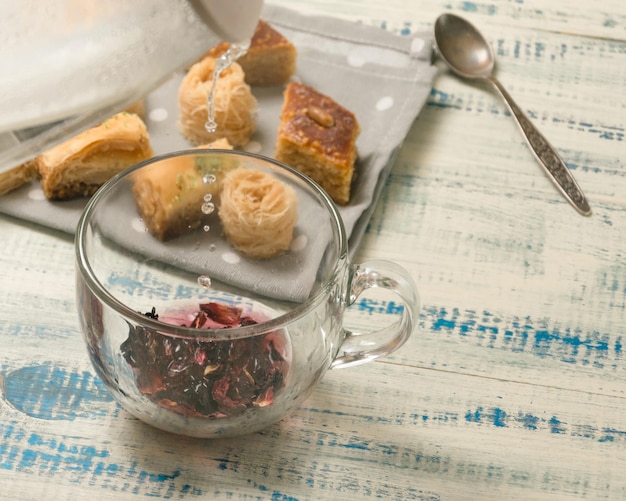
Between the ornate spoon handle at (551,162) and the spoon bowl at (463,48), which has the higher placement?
the spoon bowl at (463,48)

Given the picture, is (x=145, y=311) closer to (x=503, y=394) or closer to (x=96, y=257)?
(x=96, y=257)

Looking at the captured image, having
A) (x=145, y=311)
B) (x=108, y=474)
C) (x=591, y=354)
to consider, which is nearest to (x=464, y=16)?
(x=591, y=354)

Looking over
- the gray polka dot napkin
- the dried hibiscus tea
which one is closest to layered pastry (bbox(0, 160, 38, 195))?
the gray polka dot napkin

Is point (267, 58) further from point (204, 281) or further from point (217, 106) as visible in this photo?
point (204, 281)

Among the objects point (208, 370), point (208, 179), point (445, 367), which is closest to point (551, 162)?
point (445, 367)

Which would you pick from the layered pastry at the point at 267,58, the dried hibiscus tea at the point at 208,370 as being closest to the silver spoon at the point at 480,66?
the layered pastry at the point at 267,58

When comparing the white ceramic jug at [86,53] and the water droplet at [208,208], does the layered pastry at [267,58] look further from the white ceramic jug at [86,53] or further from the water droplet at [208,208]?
the white ceramic jug at [86,53]
